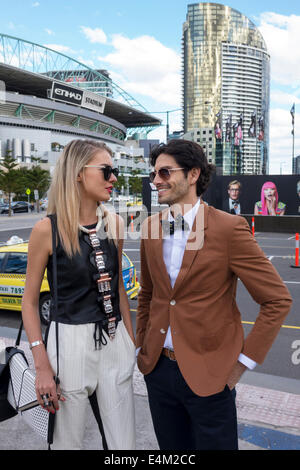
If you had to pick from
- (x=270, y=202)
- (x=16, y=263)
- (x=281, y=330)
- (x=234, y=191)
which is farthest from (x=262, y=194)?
(x=16, y=263)

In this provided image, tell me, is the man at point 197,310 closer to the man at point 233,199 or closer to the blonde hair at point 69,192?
the blonde hair at point 69,192

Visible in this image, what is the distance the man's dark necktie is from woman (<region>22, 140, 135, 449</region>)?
327 millimetres

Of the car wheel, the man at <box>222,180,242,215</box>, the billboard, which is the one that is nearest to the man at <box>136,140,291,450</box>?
the car wheel

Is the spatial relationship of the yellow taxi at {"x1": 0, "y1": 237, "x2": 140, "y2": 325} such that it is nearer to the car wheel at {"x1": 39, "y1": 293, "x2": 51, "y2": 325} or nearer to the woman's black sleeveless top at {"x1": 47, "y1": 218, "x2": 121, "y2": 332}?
the car wheel at {"x1": 39, "y1": 293, "x2": 51, "y2": 325}

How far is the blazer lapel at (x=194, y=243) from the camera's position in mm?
2012

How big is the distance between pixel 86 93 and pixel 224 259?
310 feet

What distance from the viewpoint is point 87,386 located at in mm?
2047

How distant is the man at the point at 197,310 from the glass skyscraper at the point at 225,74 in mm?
136303

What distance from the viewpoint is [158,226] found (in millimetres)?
2238

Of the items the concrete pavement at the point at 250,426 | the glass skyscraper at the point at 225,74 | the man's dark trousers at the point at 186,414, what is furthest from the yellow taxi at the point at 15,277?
the glass skyscraper at the point at 225,74

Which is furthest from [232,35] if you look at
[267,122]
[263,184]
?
[263,184]

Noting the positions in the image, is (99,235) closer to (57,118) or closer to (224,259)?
(224,259)

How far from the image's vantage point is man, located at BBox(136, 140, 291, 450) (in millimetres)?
2000

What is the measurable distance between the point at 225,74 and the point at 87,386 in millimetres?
166997
